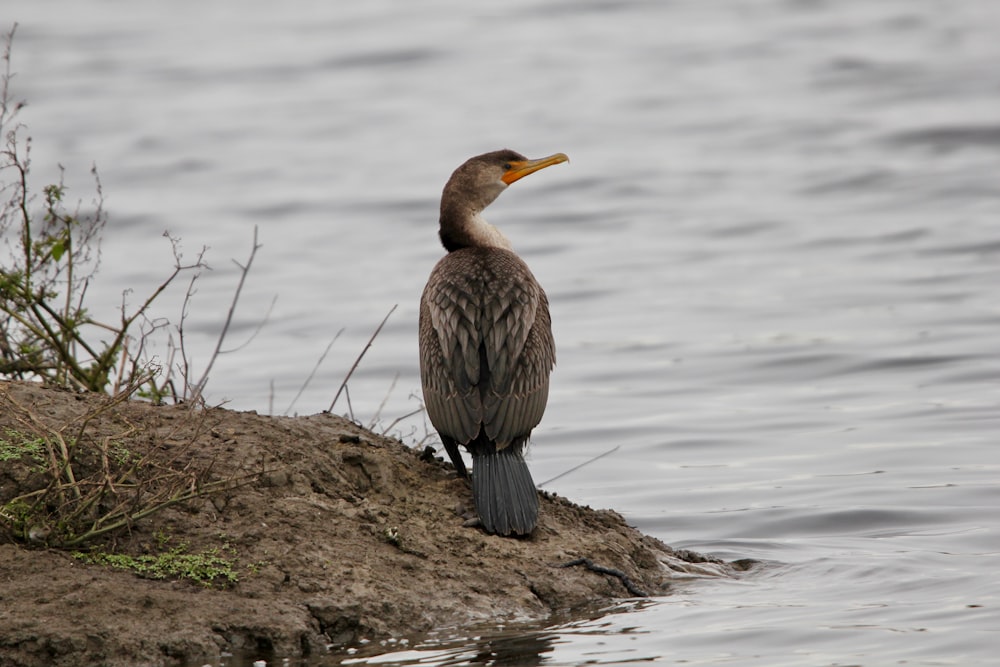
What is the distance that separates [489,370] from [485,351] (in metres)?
0.10

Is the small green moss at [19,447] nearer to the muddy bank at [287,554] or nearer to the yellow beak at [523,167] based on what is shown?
the muddy bank at [287,554]

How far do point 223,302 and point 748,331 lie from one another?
212 inches

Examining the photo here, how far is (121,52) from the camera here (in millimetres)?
30312

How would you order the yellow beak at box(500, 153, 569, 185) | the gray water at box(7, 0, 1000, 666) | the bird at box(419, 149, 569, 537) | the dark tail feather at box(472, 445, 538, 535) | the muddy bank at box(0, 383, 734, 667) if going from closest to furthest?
the muddy bank at box(0, 383, 734, 667) < the dark tail feather at box(472, 445, 538, 535) < the bird at box(419, 149, 569, 537) < the gray water at box(7, 0, 1000, 666) < the yellow beak at box(500, 153, 569, 185)

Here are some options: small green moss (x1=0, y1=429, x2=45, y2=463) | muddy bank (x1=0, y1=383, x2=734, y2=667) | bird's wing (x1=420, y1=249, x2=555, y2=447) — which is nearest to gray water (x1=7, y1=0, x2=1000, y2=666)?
muddy bank (x1=0, y1=383, x2=734, y2=667)

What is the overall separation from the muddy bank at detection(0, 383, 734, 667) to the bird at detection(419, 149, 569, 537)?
141 mm

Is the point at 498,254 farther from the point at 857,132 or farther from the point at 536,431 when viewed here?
the point at 857,132

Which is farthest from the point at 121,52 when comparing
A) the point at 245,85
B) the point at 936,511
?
the point at 936,511

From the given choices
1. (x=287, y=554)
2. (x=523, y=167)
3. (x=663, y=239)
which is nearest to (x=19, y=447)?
(x=287, y=554)

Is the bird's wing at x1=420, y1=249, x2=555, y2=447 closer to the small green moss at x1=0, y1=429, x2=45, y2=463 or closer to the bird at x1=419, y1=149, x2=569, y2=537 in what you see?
the bird at x1=419, y1=149, x2=569, y2=537

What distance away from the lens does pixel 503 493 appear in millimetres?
6523

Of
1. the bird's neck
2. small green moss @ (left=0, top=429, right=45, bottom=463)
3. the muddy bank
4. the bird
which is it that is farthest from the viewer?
the bird's neck

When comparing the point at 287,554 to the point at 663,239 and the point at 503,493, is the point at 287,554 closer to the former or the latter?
the point at 503,493

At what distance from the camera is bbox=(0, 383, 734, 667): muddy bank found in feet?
17.7
